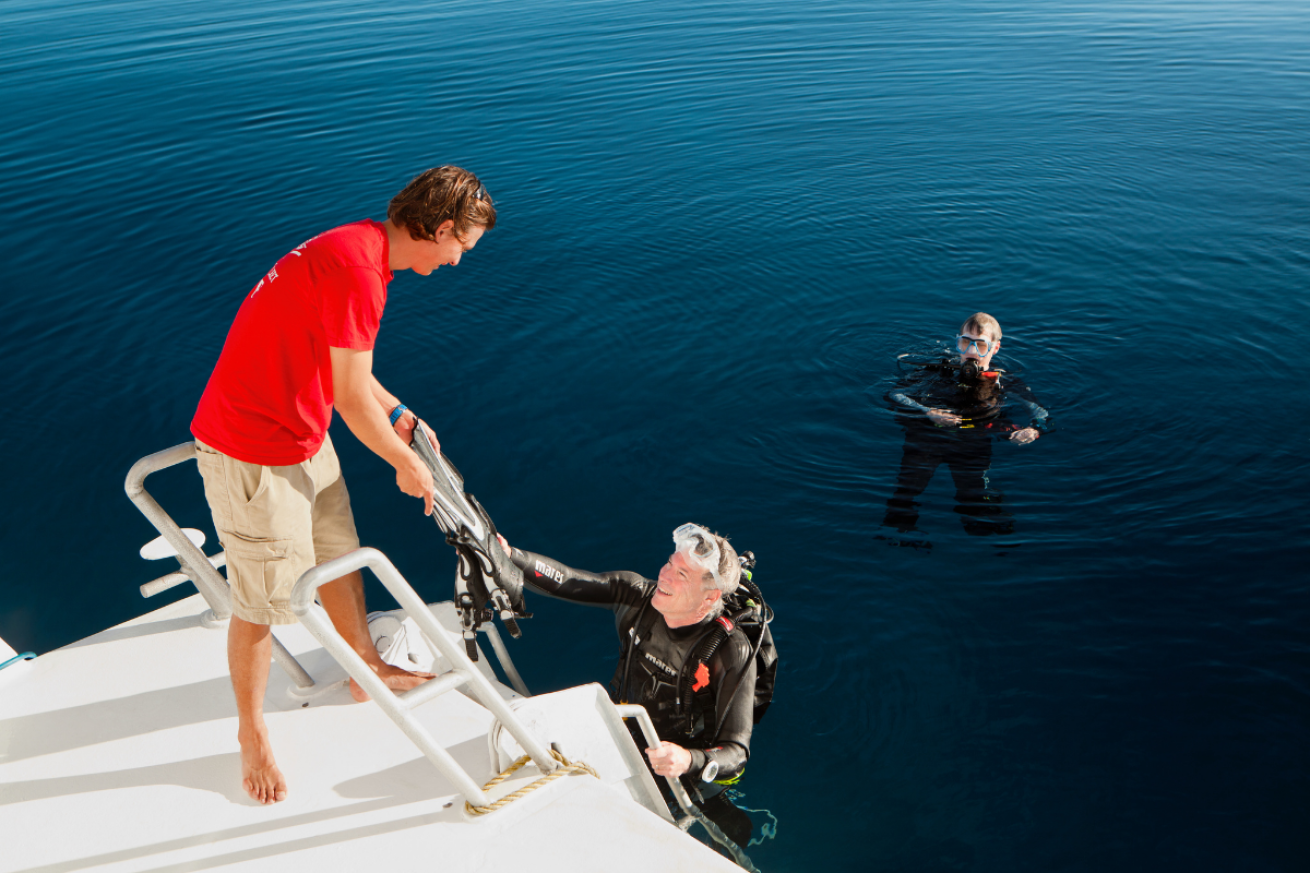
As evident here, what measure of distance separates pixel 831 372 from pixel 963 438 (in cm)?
154

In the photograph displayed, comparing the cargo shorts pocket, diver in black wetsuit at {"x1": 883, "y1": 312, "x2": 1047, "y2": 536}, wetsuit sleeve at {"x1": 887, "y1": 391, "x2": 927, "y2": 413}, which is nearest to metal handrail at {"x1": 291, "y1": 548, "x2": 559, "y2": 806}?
the cargo shorts pocket

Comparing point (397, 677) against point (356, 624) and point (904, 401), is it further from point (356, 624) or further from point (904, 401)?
point (904, 401)

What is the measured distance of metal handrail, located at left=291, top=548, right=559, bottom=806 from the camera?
216cm

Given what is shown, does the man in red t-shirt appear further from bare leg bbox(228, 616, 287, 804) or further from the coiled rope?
the coiled rope

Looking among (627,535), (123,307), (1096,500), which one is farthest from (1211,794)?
(123,307)

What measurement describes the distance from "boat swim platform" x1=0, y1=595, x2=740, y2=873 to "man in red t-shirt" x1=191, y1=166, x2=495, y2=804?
195 mm

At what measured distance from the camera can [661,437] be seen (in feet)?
23.6

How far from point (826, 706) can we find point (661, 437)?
2910 mm

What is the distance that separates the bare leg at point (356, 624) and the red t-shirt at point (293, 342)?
63 cm

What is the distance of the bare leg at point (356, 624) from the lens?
317 cm

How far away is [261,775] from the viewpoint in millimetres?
2867

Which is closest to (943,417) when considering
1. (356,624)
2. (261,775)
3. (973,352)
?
(973,352)

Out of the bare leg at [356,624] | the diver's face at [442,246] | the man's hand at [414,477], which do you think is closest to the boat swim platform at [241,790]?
the bare leg at [356,624]

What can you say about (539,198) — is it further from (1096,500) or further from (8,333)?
(1096,500)
